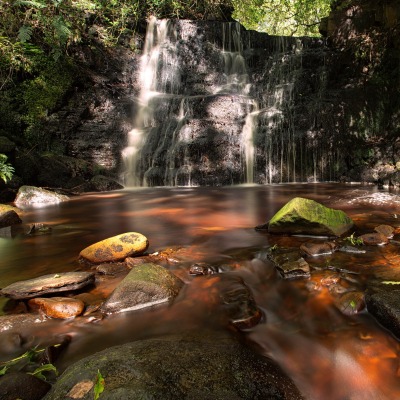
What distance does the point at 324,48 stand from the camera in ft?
48.1

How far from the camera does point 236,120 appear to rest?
42.6 ft

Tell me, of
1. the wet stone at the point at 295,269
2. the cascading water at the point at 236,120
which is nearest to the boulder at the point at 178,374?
the wet stone at the point at 295,269

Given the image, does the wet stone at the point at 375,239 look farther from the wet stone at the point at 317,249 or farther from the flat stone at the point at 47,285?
the flat stone at the point at 47,285

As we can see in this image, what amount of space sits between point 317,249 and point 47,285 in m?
2.80

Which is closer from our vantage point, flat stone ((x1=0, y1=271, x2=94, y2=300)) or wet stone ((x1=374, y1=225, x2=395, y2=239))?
flat stone ((x1=0, y1=271, x2=94, y2=300))

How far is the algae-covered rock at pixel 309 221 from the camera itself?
4.05 metres

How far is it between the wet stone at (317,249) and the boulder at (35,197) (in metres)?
7.39

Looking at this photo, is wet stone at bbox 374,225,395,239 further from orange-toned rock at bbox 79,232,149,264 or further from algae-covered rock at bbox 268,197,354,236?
orange-toned rock at bbox 79,232,149,264

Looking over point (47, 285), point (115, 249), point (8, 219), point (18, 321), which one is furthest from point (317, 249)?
point (8, 219)

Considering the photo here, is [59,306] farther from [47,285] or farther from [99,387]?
[99,387]

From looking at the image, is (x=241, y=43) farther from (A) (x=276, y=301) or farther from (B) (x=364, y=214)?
(A) (x=276, y=301)

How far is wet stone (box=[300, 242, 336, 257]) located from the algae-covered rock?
0.49m

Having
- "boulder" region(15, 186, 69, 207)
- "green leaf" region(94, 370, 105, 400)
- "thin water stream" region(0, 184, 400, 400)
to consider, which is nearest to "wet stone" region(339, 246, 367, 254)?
"thin water stream" region(0, 184, 400, 400)

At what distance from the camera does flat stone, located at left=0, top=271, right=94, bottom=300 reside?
2574mm
